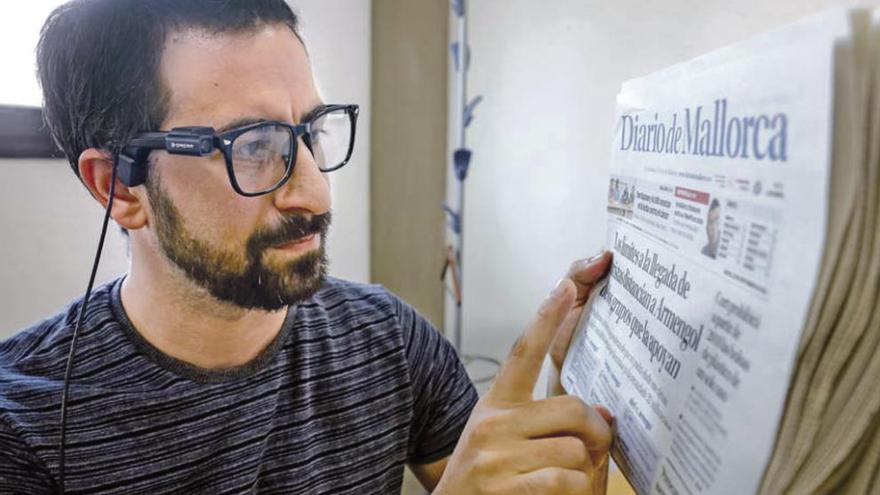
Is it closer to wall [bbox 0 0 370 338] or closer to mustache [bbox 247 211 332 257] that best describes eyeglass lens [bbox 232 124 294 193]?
mustache [bbox 247 211 332 257]

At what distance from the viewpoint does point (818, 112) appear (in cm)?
28

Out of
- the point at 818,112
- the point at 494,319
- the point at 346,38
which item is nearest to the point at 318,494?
the point at 818,112

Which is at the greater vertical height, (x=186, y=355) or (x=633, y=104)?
(x=633, y=104)

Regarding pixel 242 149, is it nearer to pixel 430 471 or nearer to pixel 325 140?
pixel 325 140

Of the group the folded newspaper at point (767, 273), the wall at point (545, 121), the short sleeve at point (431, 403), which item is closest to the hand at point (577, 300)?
the folded newspaper at point (767, 273)

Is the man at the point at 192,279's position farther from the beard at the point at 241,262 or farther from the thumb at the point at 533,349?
the thumb at the point at 533,349

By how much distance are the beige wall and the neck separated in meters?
1.24

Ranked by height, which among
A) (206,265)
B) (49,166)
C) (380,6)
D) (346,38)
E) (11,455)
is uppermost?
(380,6)

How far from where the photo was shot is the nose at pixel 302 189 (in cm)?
76

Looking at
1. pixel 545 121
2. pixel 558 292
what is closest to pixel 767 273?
pixel 558 292

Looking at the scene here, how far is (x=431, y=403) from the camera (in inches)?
38.5

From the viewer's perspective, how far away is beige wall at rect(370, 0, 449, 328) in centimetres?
194

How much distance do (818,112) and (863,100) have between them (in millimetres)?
18

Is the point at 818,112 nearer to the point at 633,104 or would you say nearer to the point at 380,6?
the point at 633,104
